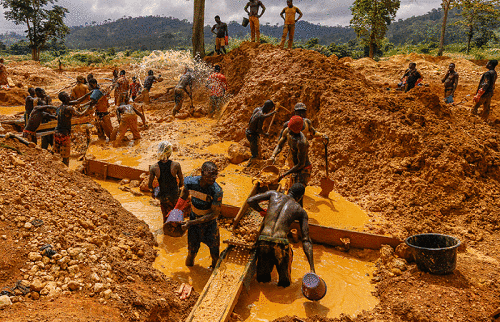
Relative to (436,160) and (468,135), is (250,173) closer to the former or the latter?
(436,160)

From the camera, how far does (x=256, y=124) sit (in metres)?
7.55

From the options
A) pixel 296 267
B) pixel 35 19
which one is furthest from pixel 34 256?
pixel 35 19

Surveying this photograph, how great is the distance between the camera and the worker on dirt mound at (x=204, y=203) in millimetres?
3988

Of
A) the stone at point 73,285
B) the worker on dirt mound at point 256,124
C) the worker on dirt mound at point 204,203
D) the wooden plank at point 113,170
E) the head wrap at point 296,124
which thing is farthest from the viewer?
the worker on dirt mound at point 256,124

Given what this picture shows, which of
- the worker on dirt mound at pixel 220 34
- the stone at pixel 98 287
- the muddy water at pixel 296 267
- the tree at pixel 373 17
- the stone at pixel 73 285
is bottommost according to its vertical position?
the muddy water at pixel 296 267

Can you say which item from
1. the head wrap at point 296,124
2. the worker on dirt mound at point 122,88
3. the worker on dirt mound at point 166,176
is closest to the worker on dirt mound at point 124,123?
the worker on dirt mound at point 122,88

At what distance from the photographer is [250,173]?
7711mm

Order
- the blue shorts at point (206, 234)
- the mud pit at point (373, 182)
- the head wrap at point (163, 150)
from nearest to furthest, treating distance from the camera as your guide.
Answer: the mud pit at point (373, 182)
the blue shorts at point (206, 234)
the head wrap at point (163, 150)

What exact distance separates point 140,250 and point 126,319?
62.3 inches

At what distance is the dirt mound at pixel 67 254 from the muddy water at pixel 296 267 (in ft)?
1.36

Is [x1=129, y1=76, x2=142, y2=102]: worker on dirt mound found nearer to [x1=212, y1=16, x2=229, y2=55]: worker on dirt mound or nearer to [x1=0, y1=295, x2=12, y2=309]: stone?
[x1=212, y1=16, x2=229, y2=55]: worker on dirt mound

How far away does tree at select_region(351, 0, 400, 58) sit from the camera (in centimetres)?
2183

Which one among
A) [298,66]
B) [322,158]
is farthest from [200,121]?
[322,158]

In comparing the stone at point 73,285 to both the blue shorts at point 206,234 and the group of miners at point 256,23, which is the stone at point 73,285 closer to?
the blue shorts at point 206,234
